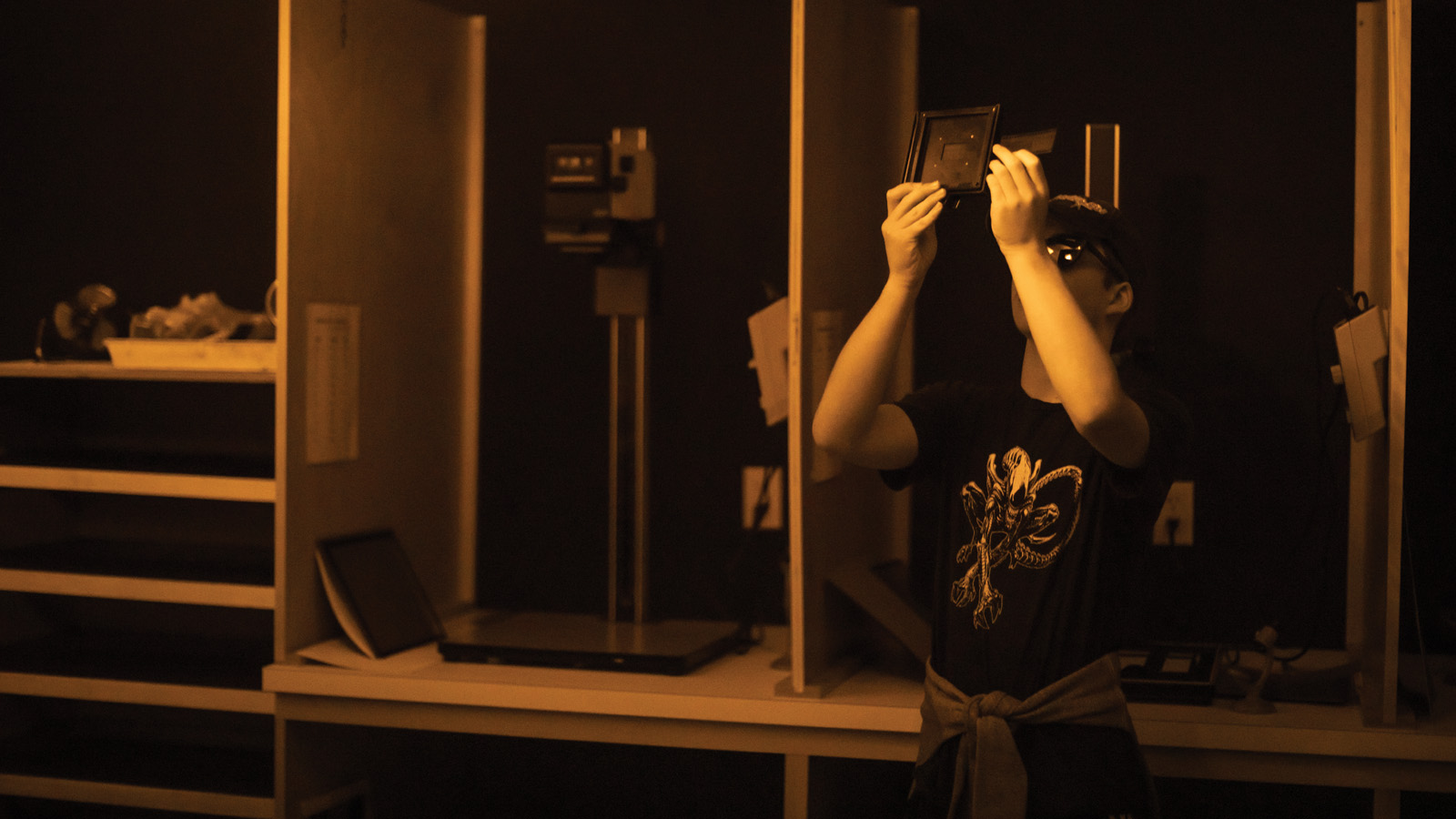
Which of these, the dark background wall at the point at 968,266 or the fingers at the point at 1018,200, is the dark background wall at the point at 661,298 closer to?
the dark background wall at the point at 968,266

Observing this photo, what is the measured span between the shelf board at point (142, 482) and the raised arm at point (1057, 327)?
4.19 feet

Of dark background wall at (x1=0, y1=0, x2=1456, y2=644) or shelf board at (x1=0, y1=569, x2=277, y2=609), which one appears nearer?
shelf board at (x1=0, y1=569, x2=277, y2=609)

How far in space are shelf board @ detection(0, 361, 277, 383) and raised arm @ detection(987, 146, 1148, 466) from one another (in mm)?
1272

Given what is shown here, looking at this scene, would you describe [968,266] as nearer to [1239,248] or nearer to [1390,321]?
[1239,248]

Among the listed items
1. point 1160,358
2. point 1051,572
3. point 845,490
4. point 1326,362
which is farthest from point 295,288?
point 1326,362

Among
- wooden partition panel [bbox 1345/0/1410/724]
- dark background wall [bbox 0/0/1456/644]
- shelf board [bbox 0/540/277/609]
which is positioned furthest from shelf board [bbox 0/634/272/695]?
wooden partition panel [bbox 1345/0/1410/724]

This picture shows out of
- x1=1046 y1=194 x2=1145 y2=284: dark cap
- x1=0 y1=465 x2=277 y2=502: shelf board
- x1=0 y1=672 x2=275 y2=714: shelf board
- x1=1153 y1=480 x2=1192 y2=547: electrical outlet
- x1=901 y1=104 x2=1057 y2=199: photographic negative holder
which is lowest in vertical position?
x1=0 y1=672 x2=275 y2=714: shelf board

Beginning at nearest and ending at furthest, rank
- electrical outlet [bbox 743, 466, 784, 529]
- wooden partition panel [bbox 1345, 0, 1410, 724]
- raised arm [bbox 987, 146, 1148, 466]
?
raised arm [bbox 987, 146, 1148, 466]
wooden partition panel [bbox 1345, 0, 1410, 724]
electrical outlet [bbox 743, 466, 784, 529]

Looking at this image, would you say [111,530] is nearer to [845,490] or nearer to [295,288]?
[295,288]

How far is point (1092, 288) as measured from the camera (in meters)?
1.38

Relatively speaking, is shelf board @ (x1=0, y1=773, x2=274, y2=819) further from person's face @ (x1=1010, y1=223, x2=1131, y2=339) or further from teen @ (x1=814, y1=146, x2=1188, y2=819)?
person's face @ (x1=1010, y1=223, x2=1131, y2=339)

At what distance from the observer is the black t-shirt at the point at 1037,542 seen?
131cm

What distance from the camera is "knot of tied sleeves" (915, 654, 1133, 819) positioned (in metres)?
1.28

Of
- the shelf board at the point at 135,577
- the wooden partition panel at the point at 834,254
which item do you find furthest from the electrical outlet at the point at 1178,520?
the shelf board at the point at 135,577
